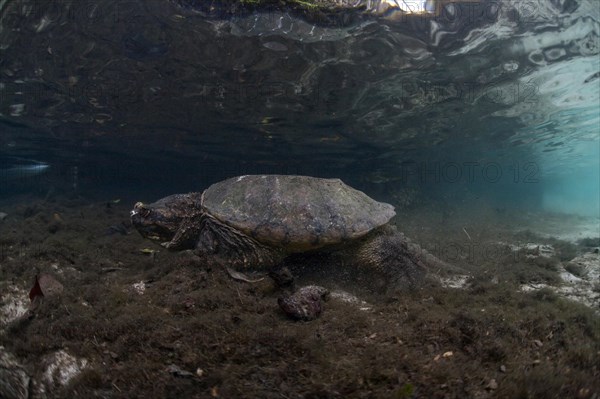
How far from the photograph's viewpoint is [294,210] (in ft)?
18.9

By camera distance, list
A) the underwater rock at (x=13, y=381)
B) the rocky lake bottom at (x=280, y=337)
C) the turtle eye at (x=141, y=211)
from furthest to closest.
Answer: the turtle eye at (x=141, y=211)
the underwater rock at (x=13, y=381)
the rocky lake bottom at (x=280, y=337)

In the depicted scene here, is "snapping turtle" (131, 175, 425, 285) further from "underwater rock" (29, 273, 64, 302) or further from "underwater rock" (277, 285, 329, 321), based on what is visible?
"underwater rock" (29, 273, 64, 302)

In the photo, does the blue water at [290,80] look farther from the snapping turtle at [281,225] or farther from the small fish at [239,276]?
the small fish at [239,276]

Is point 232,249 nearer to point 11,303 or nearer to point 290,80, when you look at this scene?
point 11,303

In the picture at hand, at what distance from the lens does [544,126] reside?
75.8 feet

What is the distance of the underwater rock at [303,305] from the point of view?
423cm

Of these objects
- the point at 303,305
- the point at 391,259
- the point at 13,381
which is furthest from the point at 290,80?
the point at 13,381

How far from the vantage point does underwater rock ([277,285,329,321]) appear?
4.23 m

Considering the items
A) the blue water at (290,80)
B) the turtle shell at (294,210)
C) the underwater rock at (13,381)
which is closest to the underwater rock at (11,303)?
the underwater rock at (13,381)

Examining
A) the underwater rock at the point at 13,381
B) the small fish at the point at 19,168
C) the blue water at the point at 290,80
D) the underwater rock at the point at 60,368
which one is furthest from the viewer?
the small fish at the point at 19,168

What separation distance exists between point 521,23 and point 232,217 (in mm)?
11575

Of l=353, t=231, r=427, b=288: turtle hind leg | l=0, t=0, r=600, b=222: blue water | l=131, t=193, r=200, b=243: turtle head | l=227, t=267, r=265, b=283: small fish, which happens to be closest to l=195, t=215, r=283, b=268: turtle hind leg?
l=227, t=267, r=265, b=283: small fish

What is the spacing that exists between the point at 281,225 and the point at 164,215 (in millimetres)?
2582

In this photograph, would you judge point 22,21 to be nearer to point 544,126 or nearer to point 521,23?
point 521,23
